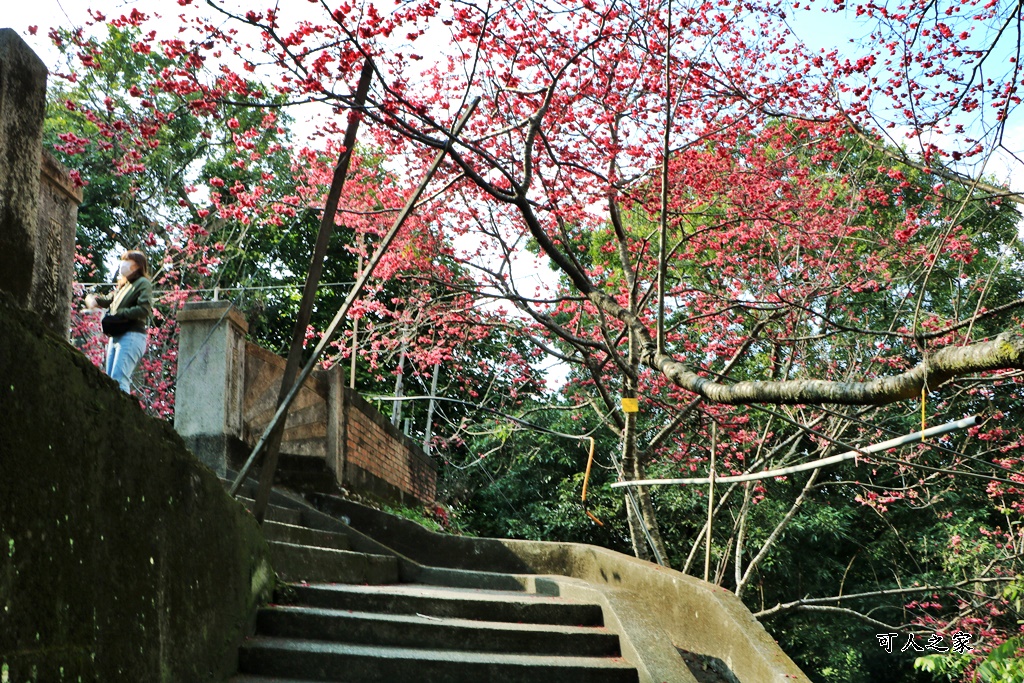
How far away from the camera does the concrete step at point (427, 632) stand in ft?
15.5

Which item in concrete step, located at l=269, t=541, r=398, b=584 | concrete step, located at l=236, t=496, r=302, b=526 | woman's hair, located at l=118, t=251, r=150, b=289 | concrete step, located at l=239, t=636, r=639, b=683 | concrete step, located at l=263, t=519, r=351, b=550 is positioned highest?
woman's hair, located at l=118, t=251, r=150, b=289

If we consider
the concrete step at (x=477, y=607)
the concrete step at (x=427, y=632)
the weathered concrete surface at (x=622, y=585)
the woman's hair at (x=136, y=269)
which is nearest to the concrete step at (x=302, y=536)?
the weathered concrete surface at (x=622, y=585)

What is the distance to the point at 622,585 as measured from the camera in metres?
6.78

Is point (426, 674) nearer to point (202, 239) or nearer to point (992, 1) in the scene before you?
point (992, 1)

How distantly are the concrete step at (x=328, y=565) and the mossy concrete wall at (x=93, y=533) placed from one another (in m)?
1.48

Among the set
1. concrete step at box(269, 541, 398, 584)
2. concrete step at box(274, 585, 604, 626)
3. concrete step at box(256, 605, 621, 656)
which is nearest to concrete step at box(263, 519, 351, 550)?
concrete step at box(269, 541, 398, 584)

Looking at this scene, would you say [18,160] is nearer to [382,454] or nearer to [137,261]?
[137,261]

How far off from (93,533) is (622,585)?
473 centimetres

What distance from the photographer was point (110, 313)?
6098 millimetres

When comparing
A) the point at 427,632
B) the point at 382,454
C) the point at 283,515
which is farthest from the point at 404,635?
the point at 382,454

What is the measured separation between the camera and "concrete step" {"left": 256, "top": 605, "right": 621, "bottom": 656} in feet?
15.5

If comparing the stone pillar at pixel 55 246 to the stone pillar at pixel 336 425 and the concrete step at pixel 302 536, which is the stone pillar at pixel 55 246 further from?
the stone pillar at pixel 336 425

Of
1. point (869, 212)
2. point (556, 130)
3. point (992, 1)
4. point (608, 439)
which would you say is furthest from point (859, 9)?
point (608, 439)

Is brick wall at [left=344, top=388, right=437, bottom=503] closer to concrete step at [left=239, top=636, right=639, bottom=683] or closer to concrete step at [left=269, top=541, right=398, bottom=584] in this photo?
concrete step at [left=269, top=541, right=398, bottom=584]
